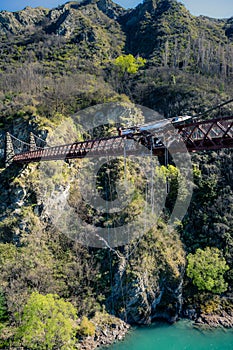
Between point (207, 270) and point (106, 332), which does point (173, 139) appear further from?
point (207, 270)

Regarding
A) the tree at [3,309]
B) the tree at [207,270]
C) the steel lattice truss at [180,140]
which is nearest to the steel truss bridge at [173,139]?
the steel lattice truss at [180,140]

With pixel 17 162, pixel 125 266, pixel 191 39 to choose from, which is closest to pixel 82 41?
pixel 191 39

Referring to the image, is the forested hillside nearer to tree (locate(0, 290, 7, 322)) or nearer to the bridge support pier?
tree (locate(0, 290, 7, 322))

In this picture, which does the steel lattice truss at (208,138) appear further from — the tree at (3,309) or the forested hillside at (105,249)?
the tree at (3,309)

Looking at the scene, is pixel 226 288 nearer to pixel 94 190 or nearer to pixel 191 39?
pixel 94 190

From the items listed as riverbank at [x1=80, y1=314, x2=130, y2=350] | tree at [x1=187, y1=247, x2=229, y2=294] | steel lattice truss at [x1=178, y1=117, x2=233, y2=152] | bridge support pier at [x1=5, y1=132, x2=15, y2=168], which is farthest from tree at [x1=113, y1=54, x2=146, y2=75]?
steel lattice truss at [x1=178, y1=117, x2=233, y2=152]

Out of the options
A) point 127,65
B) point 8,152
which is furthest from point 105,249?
point 127,65
